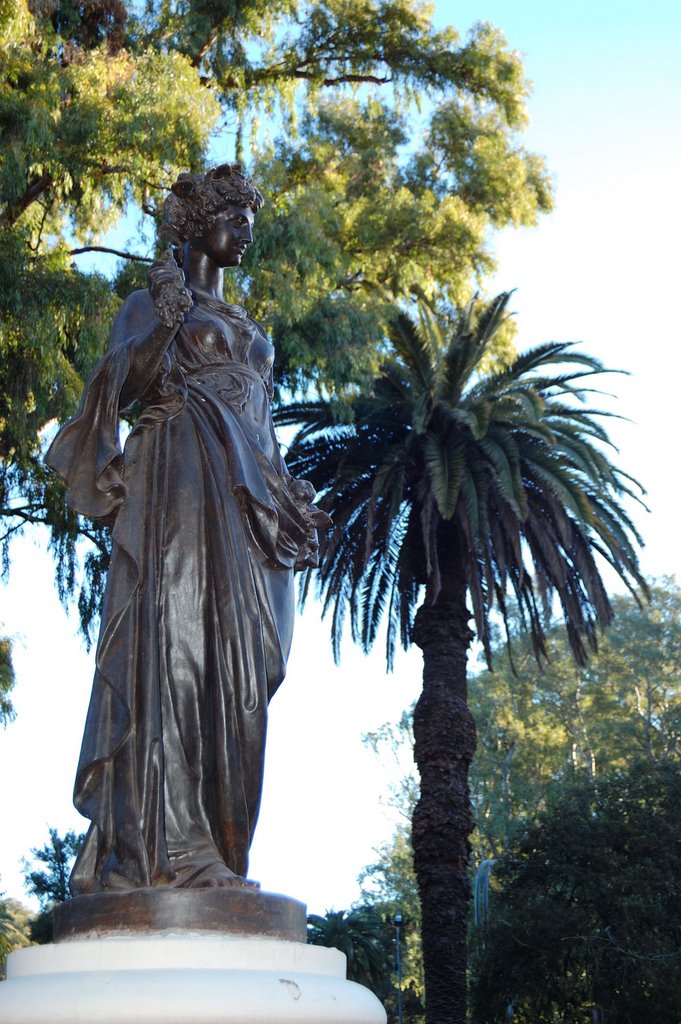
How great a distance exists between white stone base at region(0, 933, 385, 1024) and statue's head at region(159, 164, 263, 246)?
2.47m

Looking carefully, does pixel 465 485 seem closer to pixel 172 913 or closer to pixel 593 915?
pixel 593 915

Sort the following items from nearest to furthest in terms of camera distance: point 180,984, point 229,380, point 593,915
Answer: point 180,984
point 229,380
point 593,915

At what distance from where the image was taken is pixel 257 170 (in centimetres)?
1623

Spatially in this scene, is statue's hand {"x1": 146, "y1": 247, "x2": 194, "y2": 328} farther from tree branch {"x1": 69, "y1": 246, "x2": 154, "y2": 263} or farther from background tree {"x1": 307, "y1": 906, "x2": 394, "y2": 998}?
background tree {"x1": 307, "y1": 906, "x2": 394, "y2": 998}

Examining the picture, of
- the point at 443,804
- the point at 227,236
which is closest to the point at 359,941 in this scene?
the point at 443,804

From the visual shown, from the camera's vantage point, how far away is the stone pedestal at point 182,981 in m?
2.92

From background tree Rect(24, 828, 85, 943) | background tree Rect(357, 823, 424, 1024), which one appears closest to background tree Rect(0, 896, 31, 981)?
background tree Rect(24, 828, 85, 943)

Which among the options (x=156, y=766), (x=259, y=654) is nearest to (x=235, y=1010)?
(x=156, y=766)

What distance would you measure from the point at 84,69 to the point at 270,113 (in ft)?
13.8

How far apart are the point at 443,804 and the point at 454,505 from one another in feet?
13.2

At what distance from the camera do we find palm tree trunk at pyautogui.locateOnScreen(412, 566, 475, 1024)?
16.6 meters

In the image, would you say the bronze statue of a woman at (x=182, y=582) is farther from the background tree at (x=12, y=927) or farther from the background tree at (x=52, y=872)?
the background tree at (x=52, y=872)

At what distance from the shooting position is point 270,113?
18.4 metres

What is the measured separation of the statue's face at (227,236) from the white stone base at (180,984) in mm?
2383
